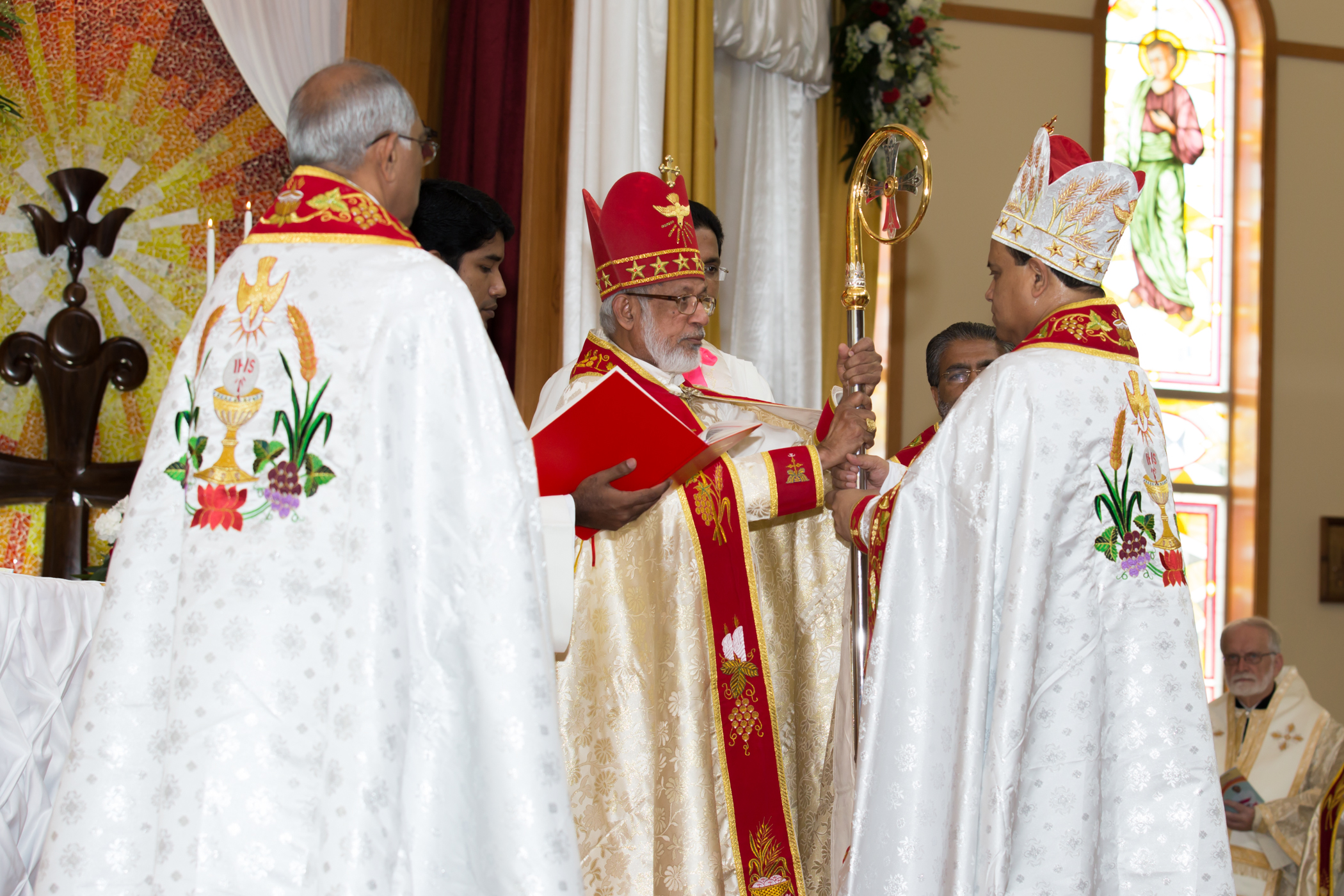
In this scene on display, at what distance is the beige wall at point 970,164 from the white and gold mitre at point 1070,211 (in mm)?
4113

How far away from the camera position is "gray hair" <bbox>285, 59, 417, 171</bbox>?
2.39 m

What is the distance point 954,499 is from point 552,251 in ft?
9.67

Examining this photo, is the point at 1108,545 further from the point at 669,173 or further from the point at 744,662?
the point at 669,173

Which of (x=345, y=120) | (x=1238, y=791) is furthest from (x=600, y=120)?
(x=1238, y=791)

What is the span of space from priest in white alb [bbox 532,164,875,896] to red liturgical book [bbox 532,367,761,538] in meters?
0.04

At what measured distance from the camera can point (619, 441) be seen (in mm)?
3434

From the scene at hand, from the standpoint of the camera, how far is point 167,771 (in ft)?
6.98

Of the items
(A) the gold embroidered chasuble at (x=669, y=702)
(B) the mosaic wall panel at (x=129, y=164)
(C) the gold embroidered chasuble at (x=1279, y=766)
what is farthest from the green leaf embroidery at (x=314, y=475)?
(C) the gold embroidered chasuble at (x=1279, y=766)

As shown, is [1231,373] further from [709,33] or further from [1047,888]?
[1047,888]

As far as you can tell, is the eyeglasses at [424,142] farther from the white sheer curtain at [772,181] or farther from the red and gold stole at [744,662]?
the white sheer curtain at [772,181]

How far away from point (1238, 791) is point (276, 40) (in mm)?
5382

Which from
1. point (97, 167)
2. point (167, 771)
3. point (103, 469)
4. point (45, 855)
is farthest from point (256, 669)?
point (97, 167)

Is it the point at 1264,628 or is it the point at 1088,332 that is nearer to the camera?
the point at 1088,332

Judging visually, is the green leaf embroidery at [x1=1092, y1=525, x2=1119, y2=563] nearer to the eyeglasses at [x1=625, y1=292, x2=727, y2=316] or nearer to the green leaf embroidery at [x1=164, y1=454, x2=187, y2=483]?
the eyeglasses at [x1=625, y1=292, x2=727, y2=316]
